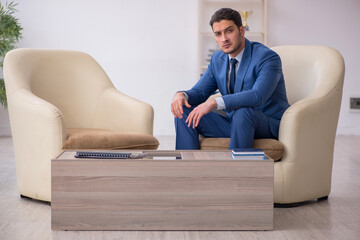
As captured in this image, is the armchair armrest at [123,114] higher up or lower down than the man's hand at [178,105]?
lower down

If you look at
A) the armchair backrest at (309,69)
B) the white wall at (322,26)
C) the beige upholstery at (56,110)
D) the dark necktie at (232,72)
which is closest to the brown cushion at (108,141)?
the beige upholstery at (56,110)

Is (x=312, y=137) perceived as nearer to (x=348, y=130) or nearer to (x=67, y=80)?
(x=67, y=80)

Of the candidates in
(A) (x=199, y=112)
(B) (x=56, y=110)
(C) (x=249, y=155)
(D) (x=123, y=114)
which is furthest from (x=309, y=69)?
(B) (x=56, y=110)

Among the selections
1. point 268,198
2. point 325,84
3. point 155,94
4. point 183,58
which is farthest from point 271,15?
point 268,198

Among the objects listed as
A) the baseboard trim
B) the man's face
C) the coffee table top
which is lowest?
the baseboard trim

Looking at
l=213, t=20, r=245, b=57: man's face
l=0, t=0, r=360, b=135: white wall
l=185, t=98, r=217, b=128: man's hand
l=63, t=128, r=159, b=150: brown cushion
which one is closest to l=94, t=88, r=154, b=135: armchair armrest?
l=63, t=128, r=159, b=150: brown cushion

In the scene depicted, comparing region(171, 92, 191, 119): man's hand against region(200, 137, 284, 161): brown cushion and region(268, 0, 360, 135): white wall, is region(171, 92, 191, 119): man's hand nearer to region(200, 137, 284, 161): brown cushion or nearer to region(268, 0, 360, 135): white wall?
region(200, 137, 284, 161): brown cushion

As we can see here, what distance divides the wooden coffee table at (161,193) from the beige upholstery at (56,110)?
44 centimetres

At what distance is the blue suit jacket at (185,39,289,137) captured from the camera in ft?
8.06

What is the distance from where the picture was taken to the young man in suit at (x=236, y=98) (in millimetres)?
2426

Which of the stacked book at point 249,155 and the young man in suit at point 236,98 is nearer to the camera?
the stacked book at point 249,155

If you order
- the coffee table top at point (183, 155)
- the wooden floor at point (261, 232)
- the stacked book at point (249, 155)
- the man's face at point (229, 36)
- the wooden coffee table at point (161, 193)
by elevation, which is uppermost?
the man's face at point (229, 36)

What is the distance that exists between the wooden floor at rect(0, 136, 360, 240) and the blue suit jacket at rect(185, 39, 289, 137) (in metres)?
0.47

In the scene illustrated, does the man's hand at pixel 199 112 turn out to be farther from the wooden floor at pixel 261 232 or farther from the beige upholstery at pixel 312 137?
the wooden floor at pixel 261 232
